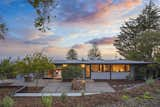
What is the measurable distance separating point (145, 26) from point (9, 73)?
3298cm

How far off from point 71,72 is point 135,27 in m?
29.6

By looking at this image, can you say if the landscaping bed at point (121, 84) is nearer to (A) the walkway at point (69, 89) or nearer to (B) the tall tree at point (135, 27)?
(A) the walkway at point (69, 89)

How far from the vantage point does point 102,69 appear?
1239 inches

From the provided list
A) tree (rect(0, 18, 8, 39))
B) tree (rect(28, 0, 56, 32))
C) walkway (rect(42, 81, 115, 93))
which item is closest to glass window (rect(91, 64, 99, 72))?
walkway (rect(42, 81, 115, 93))

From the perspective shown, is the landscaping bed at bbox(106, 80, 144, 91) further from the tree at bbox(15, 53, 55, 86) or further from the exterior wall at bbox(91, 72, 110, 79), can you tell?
the tree at bbox(15, 53, 55, 86)

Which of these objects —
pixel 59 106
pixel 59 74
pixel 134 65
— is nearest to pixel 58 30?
pixel 59 74

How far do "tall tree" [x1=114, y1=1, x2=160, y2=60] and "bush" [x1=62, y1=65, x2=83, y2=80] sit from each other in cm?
2493

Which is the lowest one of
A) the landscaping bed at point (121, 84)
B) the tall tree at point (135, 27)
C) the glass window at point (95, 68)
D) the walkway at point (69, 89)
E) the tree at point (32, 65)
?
the landscaping bed at point (121, 84)

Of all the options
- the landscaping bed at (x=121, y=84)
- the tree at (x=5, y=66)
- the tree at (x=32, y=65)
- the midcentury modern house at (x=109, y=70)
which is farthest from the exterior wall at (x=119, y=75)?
the tree at (x=5, y=66)

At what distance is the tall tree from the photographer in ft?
172

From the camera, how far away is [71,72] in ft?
92.8

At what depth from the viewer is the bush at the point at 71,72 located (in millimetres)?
27797

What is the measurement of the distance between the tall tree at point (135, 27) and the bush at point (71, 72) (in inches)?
981

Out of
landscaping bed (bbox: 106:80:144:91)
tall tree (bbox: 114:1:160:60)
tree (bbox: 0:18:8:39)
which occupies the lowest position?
landscaping bed (bbox: 106:80:144:91)
